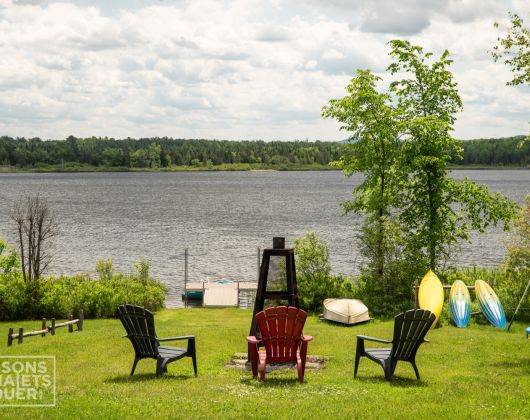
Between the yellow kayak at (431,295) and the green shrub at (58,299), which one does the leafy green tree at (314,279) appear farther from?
the green shrub at (58,299)

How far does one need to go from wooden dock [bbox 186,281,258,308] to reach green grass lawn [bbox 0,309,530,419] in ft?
50.2

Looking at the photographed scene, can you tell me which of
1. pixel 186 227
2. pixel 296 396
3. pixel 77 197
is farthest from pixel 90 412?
pixel 77 197

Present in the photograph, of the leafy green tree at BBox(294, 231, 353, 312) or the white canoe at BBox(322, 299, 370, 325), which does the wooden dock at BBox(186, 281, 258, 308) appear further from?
the white canoe at BBox(322, 299, 370, 325)

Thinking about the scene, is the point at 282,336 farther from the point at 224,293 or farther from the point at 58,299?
the point at 224,293

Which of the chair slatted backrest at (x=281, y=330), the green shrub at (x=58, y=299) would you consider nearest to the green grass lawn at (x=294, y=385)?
the chair slatted backrest at (x=281, y=330)

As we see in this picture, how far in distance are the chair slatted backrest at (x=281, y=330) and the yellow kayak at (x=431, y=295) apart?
9577mm

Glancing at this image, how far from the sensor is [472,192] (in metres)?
25.9

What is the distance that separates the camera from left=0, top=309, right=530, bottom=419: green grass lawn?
8586mm

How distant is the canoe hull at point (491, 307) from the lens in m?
19.7

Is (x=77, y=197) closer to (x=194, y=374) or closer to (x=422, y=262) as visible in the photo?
(x=422, y=262)

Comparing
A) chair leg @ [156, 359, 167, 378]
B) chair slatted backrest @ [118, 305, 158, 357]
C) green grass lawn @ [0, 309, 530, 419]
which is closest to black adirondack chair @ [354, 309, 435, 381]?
green grass lawn @ [0, 309, 530, 419]

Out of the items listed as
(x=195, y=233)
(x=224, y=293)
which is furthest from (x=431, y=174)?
(x=195, y=233)

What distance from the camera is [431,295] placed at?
793 inches

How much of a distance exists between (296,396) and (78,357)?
658cm
